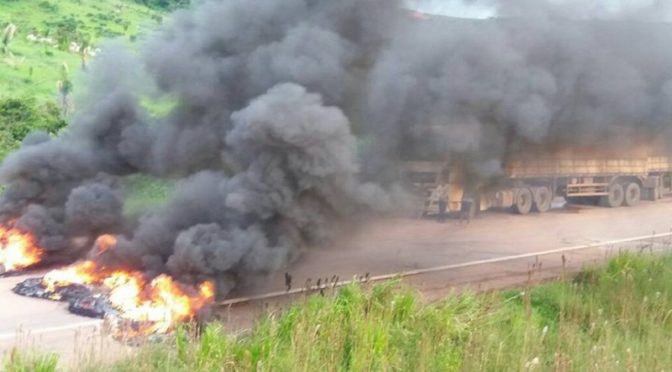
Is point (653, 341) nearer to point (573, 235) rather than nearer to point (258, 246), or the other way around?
point (258, 246)

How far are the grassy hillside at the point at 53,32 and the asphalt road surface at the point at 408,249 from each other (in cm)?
1557

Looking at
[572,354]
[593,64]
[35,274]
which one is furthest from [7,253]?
[593,64]

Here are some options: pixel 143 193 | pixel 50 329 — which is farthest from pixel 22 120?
pixel 50 329

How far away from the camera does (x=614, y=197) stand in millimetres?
24688

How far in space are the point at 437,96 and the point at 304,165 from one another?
2650 millimetres

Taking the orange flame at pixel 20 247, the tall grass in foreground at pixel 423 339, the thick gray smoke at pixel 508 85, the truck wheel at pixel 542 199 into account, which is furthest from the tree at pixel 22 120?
the tall grass in foreground at pixel 423 339

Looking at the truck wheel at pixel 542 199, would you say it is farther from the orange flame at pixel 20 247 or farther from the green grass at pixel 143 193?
the orange flame at pixel 20 247

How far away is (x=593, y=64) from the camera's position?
13.2 meters

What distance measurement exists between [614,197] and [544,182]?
3.96 metres

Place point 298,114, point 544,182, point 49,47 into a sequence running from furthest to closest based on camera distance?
point 49,47 < point 544,182 < point 298,114

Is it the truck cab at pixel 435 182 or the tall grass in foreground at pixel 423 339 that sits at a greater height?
the truck cab at pixel 435 182

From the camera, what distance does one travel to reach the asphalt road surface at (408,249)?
8398mm

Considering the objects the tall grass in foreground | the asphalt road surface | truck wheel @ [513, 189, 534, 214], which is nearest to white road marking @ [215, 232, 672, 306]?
the asphalt road surface

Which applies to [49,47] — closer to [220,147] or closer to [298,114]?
[220,147]
